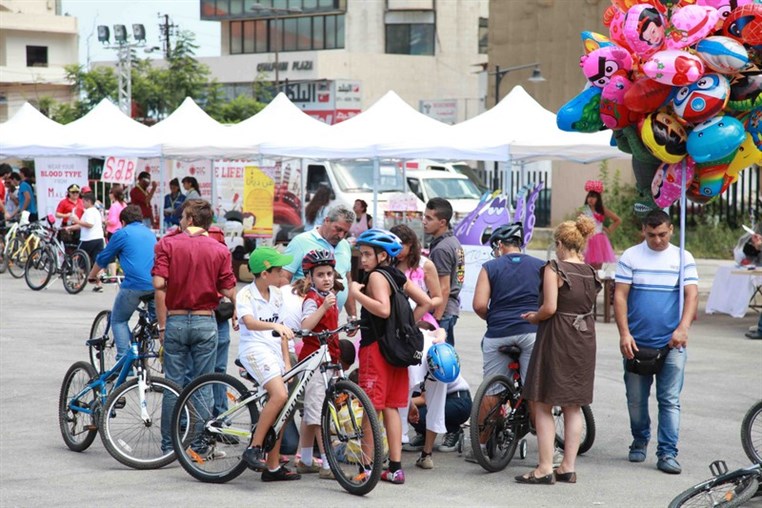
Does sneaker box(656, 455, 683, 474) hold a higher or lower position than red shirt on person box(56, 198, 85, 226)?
lower

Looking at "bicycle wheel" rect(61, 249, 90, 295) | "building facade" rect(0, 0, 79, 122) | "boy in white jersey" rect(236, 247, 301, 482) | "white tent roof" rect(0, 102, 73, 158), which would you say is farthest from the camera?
"building facade" rect(0, 0, 79, 122)

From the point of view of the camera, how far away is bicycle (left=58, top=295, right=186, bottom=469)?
8656 millimetres

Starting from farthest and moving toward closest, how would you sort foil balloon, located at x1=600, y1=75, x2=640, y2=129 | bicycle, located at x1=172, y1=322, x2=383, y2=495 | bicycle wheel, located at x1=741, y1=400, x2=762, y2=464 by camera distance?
foil balloon, located at x1=600, y1=75, x2=640, y2=129, bicycle wheel, located at x1=741, y1=400, x2=762, y2=464, bicycle, located at x1=172, y1=322, x2=383, y2=495

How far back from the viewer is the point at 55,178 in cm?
2506

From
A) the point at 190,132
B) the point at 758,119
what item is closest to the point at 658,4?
the point at 758,119

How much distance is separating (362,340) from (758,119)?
3.73 m

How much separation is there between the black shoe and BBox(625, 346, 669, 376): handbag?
110 inches

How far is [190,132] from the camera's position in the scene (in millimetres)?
23938

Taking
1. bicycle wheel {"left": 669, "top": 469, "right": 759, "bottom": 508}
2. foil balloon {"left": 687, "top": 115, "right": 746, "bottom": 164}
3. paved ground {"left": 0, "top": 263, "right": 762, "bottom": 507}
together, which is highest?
foil balloon {"left": 687, "top": 115, "right": 746, "bottom": 164}

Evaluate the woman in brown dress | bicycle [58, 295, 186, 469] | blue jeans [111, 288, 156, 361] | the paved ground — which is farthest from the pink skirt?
bicycle [58, 295, 186, 469]

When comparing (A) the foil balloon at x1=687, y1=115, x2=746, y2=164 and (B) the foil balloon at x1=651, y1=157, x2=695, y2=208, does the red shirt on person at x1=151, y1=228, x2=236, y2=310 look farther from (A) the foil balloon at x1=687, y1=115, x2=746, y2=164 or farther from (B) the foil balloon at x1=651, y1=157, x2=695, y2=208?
(A) the foil balloon at x1=687, y1=115, x2=746, y2=164

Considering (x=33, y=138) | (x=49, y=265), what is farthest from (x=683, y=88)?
(x=33, y=138)

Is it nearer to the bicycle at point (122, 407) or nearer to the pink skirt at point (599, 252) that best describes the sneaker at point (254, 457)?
the bicycle at point (122, 407)

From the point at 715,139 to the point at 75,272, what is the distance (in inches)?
544
